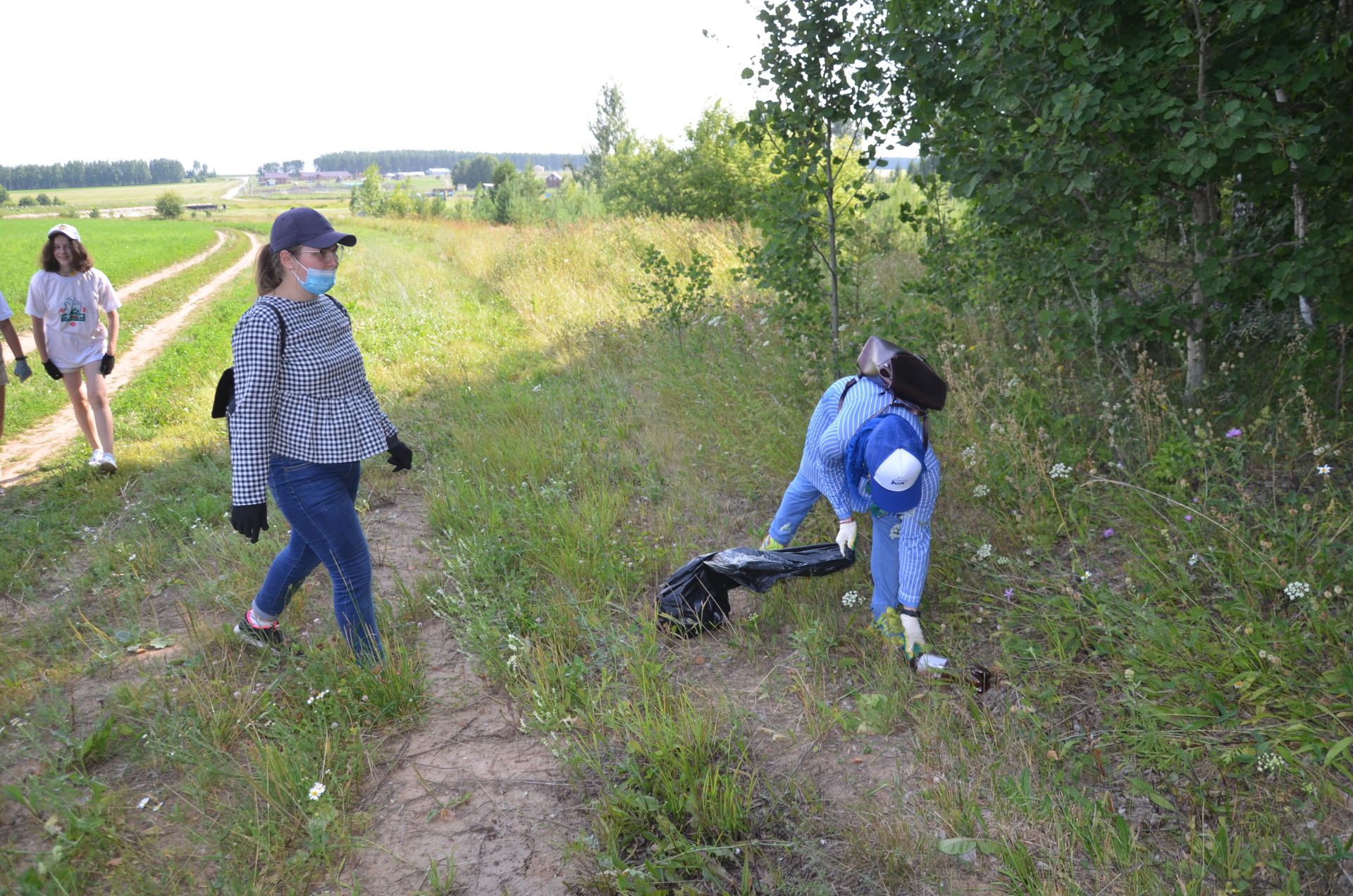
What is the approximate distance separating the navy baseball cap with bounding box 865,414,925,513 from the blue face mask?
7.43ft

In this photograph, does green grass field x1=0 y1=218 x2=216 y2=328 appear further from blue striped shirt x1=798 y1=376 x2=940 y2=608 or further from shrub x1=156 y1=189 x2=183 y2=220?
shrub x1=156 y1=189 x2=183 y2=220

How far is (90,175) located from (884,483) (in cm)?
16124

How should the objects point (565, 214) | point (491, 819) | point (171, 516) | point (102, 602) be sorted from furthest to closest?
1. point (565, 214)
2. point (171, 516)
3. point (102, 602)
4. point (491, 819)

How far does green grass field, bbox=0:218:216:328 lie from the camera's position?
2144 cm

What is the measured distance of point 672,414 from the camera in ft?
20.5

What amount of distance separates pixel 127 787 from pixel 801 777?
2526 millimetres

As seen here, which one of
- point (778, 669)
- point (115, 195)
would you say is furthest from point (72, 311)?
point (115, 195)

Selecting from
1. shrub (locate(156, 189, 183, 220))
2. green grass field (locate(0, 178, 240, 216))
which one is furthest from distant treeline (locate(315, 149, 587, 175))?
shrub (locate(156, 189, 183, 220))

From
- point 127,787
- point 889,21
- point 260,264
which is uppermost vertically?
point 889,21

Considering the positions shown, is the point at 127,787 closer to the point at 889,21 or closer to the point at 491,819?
the point at 491,819

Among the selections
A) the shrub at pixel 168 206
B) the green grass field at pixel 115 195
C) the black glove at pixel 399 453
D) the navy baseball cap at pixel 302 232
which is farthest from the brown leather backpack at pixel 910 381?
the green grass field at pixel 115 195

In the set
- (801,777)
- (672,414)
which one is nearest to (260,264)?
(801,777)

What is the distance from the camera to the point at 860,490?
338cm

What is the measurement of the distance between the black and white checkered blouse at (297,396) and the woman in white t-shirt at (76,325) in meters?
3.95
